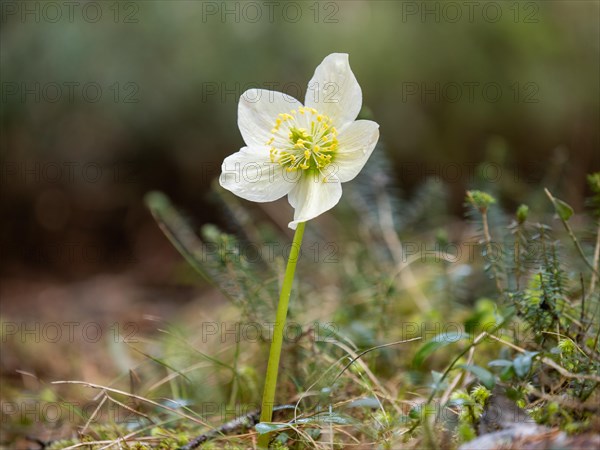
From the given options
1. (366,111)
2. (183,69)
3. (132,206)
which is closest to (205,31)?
(183,69)

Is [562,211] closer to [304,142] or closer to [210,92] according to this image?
[304,142]

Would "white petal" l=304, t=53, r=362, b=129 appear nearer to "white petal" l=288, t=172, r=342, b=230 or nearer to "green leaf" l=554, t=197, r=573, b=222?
"white petal" l=288, t=172, r=342, b=230

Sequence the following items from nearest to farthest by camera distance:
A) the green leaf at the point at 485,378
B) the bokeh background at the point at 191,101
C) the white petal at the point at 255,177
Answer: the green leaf at the point at 485,378 < the white petal at the point at 255,177 < the bokeh background at the point at 191,101

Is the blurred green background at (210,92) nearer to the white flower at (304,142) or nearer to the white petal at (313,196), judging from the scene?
the white flower at (304,142)

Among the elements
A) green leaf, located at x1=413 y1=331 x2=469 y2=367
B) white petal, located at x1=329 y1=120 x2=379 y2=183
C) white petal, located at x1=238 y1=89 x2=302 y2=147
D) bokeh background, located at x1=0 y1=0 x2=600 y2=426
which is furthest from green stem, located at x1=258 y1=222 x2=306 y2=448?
bokeh background, located at x1=0 y1=0 x2=600 y2=426

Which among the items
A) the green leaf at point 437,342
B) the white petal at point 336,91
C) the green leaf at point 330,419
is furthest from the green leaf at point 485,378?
the white petal at point 336,91

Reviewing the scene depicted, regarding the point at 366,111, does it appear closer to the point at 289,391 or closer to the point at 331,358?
the point at 331,358

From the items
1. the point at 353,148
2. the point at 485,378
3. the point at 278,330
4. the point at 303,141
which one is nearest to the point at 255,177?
the point at 303,141
